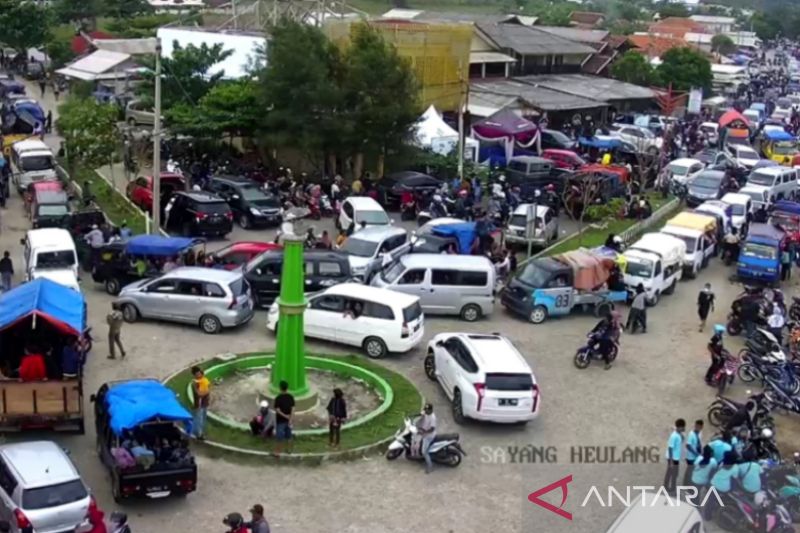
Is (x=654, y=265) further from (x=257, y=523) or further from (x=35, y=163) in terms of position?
(x=35, y=163)

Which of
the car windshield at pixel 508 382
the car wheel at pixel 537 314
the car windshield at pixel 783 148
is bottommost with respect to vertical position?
the car windshield at pixel 783 148

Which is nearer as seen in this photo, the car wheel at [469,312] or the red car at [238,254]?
the car wheel at [469,312]

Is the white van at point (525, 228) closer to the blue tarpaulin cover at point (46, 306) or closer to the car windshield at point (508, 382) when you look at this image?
the car windshield at point (508, 382)

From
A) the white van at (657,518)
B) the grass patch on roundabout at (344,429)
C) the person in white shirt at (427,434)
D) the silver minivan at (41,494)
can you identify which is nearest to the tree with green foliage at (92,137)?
the grass patch on roundabout at (344,429)

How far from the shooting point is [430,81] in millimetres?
45375

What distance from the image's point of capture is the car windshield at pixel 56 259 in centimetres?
2434

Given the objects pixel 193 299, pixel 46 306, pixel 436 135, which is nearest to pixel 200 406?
pixel 46 306

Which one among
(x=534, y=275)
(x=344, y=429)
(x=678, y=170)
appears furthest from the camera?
(x=678, y=170)

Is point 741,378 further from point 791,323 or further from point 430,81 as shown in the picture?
point 430,81

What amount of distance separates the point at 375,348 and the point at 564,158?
23781 mm

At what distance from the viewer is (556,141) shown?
47969 millimetres

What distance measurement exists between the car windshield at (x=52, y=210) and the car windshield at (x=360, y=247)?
8.96 m

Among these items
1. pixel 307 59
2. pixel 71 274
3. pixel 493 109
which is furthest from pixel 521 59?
pixel 71 274

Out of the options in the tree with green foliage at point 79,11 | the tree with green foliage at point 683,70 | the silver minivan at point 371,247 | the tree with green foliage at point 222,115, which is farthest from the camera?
the tree with green foliage at point 79,11
